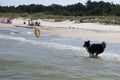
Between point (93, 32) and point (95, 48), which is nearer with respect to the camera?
point (95, 48)

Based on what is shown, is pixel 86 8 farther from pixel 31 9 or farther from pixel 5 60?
pixel 5 60

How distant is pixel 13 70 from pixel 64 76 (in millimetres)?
1520

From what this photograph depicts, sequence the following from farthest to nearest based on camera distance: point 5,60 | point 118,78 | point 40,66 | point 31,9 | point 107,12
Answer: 1. point 31,9
2. point 107,12
3. point 5,60
4. point 40,66
5. point 118,78

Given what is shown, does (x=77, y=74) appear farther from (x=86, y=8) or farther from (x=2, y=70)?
(x=86, y=8)

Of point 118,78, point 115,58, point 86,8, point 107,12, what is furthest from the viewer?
point 86,8

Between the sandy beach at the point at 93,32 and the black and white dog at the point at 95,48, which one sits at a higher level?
the black and white dog at the point at 95,48

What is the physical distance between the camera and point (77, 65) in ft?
36.3

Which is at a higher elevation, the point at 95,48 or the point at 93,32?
the point at 95,48

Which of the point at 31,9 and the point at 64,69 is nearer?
the point at 64,69

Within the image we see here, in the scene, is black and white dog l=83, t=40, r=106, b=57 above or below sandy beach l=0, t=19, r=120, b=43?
above

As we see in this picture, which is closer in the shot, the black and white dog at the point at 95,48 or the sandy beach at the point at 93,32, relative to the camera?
the black and white dog at the point at 95,48

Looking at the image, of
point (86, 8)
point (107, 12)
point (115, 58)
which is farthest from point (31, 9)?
point (115, 58)

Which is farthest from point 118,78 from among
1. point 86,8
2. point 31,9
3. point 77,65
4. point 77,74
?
point 31,9

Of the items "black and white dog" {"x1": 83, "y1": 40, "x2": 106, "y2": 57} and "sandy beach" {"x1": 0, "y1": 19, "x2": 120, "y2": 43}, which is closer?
"black and white dog" {"x1": 83, "y1": 40, "x2": 106, "y2": 57}
